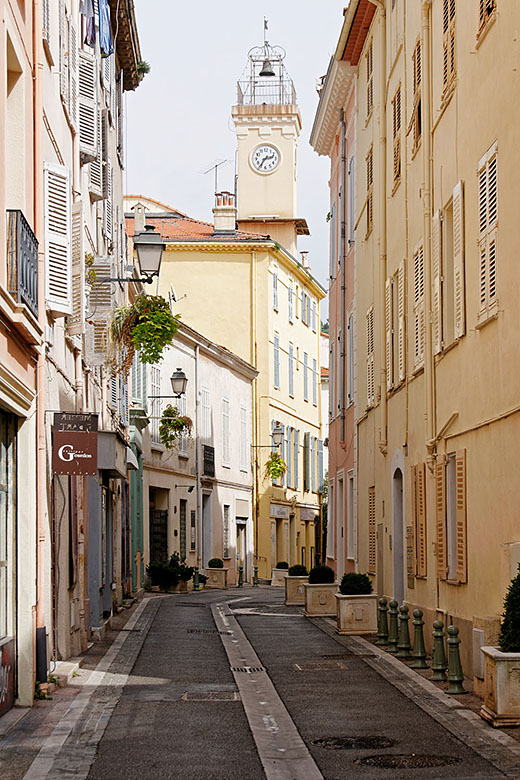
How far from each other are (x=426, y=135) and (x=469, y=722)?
28.9 feet

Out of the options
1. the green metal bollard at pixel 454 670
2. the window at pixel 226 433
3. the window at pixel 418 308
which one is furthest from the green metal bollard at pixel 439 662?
the window at pixel 226 433

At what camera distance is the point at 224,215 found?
48.7m

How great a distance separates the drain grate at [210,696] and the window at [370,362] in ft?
35.5

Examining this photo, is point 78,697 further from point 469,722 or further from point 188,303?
point 188,303

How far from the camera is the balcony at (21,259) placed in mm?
10469

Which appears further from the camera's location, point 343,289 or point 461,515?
point 343,289

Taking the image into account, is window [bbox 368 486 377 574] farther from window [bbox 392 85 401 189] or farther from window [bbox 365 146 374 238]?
window [bbox 392 85 401 189]

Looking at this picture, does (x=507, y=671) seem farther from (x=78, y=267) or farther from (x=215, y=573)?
(x=215, y=573)

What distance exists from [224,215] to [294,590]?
2367 cm

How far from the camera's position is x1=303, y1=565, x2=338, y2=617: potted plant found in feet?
77.3

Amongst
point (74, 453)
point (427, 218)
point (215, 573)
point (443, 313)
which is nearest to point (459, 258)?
point (443, 313)

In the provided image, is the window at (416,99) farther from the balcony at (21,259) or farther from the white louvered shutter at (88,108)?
the balcony at (21,259)

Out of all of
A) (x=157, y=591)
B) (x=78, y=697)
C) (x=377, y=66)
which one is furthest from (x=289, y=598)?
(x=78, y=697)

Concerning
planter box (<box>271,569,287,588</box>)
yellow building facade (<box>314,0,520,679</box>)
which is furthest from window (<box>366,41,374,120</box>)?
planter box (<box>271,569,287,588</box>)
